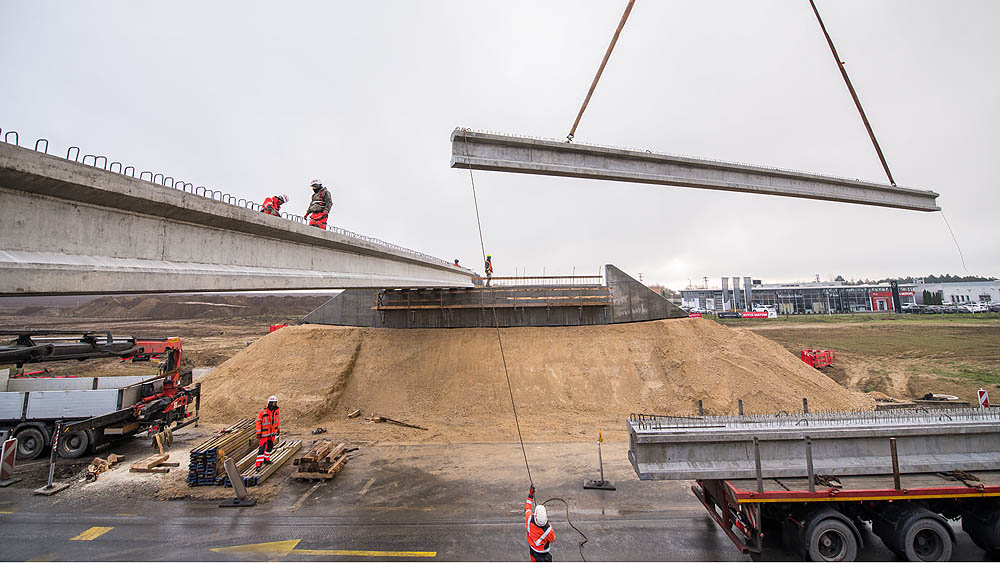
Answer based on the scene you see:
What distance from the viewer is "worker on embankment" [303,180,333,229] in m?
9.83

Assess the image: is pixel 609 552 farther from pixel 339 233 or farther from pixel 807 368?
pixel 807 368

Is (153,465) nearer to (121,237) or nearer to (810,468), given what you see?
(121,237)

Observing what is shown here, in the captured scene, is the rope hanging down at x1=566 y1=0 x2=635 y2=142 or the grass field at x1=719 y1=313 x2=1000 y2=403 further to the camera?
the grass field at x1=719 y1=313 x2=1000 y2=403

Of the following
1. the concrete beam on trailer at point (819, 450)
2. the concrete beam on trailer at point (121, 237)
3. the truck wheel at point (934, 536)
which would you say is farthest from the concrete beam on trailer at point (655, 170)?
the truck wheel at point (934, 536)

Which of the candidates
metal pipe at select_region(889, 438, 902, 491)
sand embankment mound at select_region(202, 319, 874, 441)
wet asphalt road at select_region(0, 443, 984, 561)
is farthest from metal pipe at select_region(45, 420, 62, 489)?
metal pipe at select_region(889, 438, 902, 491)

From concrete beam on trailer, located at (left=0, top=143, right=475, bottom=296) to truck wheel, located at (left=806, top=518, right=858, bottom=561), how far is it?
9925 mm

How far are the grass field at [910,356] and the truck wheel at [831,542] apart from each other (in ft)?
61.0

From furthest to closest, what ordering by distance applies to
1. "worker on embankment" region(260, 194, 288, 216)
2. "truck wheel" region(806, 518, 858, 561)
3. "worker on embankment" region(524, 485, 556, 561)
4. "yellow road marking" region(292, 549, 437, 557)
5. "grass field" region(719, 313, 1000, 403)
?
1. "grass field" region(719, 313, 1000, 403)
2. "worker on embankment" region(260, 194, 288, 216)
3. "yellow road marking" region(292, 549, 437, 557)
4. "truck wheel" region(806, 518, 858, 561)
5. "worker on embankment" region(524, 485, 556, 561)

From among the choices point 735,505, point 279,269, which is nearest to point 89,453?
point 279,269

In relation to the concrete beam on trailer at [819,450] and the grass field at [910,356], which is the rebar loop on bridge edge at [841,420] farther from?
the grass field at [910,356]

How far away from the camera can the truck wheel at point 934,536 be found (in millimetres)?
5715

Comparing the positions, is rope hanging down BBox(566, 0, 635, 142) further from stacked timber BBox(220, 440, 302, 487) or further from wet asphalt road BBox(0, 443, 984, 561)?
stacked timber BBox(220, 440, 302, 487)

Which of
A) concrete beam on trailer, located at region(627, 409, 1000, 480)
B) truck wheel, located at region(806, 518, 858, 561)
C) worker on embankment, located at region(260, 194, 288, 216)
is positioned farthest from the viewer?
worker on embankment, located at region(260, 194, 288, 216)

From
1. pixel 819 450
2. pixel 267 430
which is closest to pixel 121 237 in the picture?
pixel 267 430
